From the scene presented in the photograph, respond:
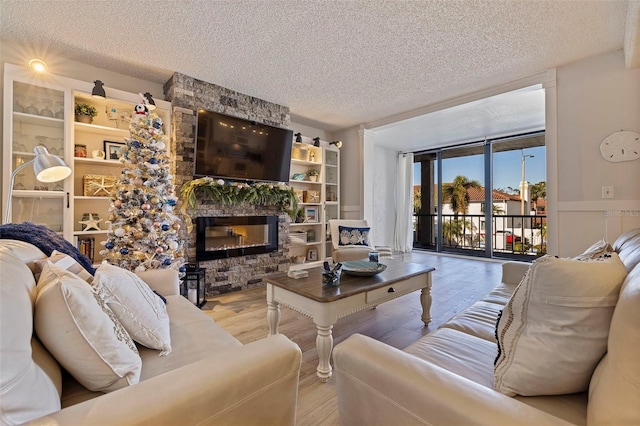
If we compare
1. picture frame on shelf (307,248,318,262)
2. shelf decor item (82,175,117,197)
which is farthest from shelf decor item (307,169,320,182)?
shelf decor item (82,175,117,197)

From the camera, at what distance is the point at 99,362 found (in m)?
0.81

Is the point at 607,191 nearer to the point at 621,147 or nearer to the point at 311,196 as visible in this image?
the point at 621,147

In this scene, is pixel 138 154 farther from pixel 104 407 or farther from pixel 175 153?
pixel 104 407

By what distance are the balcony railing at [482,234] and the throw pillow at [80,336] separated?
638 cm

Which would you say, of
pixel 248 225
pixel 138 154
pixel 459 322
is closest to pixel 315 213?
pixel 248 225

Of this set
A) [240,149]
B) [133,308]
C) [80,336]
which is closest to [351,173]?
[240,149]

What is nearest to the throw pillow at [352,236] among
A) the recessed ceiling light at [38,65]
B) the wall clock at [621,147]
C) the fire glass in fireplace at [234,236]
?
the fire glass in fireplace at [234,236]

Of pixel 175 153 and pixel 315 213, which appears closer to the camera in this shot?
pixel 175 153

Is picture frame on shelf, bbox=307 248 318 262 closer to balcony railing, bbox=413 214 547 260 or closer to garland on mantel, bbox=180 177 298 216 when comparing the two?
garland on mantel, bbox=180 177 298 216

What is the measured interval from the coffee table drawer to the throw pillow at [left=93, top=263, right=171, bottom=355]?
4.12ft

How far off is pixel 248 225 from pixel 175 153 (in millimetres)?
1257

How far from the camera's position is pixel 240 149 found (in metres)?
3.57

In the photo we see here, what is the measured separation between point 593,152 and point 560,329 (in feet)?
9.93

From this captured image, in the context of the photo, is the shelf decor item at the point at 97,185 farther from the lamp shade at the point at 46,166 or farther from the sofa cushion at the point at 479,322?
the sofa cushion at the point at 479,322
